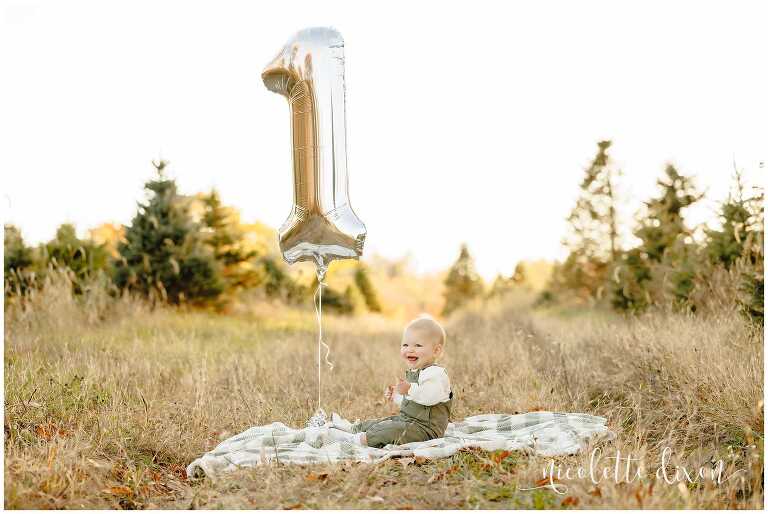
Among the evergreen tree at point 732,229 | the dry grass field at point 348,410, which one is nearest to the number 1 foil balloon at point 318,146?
the dry grass field at point 348,410

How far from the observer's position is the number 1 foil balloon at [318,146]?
5145mm

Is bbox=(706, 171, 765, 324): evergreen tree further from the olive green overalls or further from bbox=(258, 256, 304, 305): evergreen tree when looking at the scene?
bbox=(258, 256, 304, 305): evergreen tree

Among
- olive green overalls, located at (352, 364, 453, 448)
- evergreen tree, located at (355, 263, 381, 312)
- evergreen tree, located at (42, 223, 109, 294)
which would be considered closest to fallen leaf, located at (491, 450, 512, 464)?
olive green overalls, located at (352, 364, 453, 448)

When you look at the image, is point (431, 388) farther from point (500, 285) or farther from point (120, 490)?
point (500, 285)

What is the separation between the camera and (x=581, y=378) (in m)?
5.95

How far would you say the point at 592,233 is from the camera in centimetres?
2011

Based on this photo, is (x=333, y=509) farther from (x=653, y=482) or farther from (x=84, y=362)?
(x=84, y=362)

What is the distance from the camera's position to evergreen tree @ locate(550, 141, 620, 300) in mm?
19625

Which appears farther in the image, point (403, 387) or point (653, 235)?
point (653, 235)

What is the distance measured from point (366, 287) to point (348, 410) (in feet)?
59.9

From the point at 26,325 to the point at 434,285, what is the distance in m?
25.7

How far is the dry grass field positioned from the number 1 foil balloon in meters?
1.38

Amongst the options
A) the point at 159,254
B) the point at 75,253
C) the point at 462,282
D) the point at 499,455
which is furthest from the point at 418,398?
the point at 462,282

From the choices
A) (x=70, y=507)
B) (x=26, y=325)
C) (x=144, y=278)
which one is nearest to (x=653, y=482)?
(x=70, y=507)
